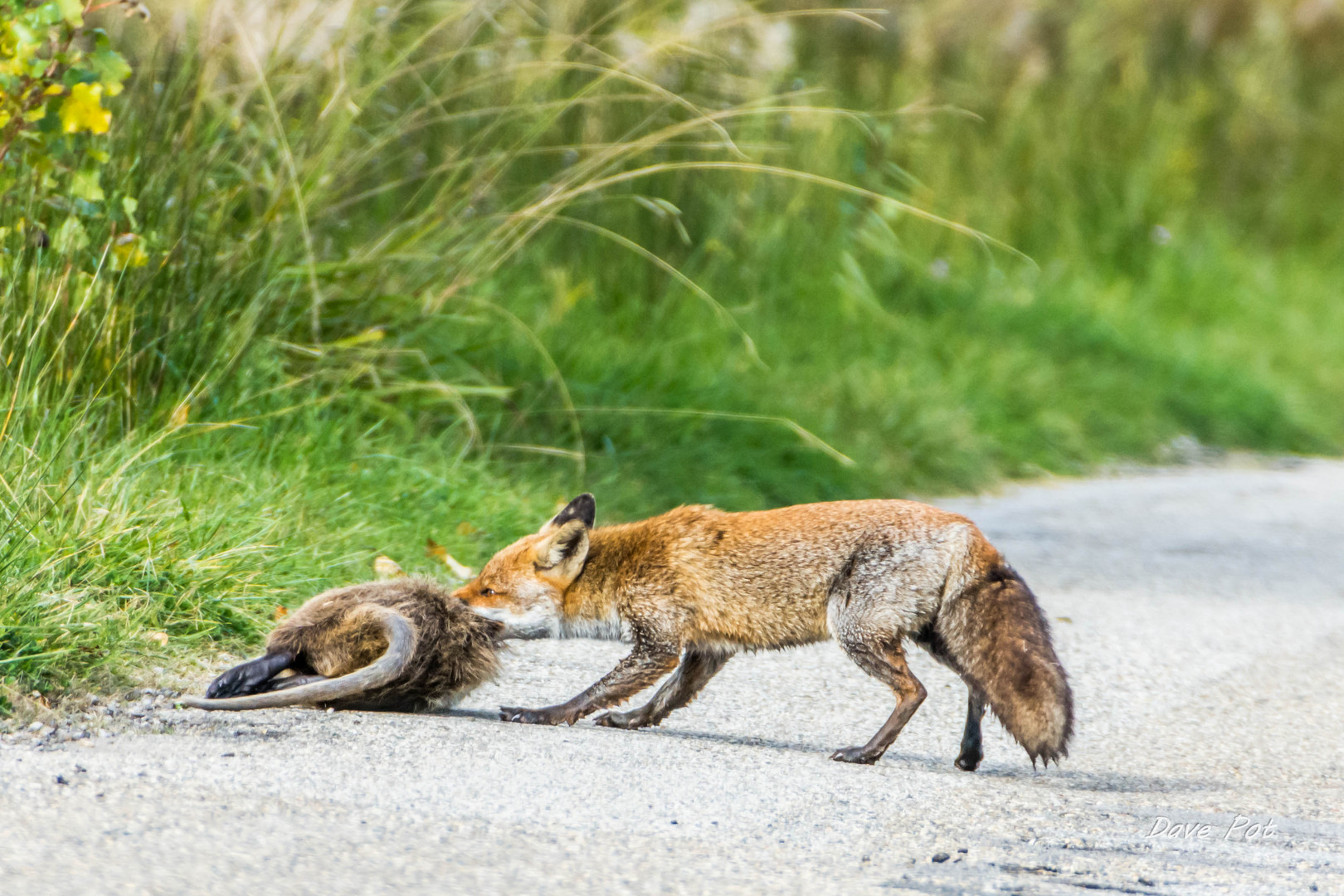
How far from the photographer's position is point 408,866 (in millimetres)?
2484

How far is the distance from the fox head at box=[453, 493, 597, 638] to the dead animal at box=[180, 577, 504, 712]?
5.7 inches

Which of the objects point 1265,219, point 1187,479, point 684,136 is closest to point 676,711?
point 684,136

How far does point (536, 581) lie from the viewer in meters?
4.11

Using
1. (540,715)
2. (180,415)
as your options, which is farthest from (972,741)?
(180,415)

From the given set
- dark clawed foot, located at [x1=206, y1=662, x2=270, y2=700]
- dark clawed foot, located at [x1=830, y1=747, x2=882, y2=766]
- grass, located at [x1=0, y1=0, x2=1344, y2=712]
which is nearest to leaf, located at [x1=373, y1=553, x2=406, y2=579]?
grass, located at [x1=0, y1=0, x2=1344, y2=712]

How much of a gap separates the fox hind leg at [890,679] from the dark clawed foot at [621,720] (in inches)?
21.4

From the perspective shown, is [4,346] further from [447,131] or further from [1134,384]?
[1134,384]

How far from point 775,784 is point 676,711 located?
36.4 inches

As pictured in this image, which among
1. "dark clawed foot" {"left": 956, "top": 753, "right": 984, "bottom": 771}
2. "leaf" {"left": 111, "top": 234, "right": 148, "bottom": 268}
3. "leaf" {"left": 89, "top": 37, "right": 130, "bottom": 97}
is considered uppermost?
"leaf" {"left": 89, "top": 37, "right": 130, "bottom": 97}

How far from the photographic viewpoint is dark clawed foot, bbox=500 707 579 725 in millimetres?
3693

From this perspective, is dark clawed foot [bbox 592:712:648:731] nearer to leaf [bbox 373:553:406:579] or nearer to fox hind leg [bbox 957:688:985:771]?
fox hind leg [bbox 957:688:985:771]

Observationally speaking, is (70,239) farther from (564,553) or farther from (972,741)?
(972,741)

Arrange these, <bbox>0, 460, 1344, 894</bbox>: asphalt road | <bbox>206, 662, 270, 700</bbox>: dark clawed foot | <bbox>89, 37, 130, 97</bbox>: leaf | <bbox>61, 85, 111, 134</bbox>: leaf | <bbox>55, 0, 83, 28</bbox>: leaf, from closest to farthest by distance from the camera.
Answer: <bbox>0, 460, 1344, 894</bbox>: asphalt road < <bbox>206, 662, 270, 700</bbox>: dark clawed foot < <bbox>55, 0, 83, 28</bbox>: leaf < <bbox>61, 85, 111, 134</bbox>: leaf < <bbox>89, 37, 130, 97</bbox>: leaf

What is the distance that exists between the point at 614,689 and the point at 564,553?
0.47m
